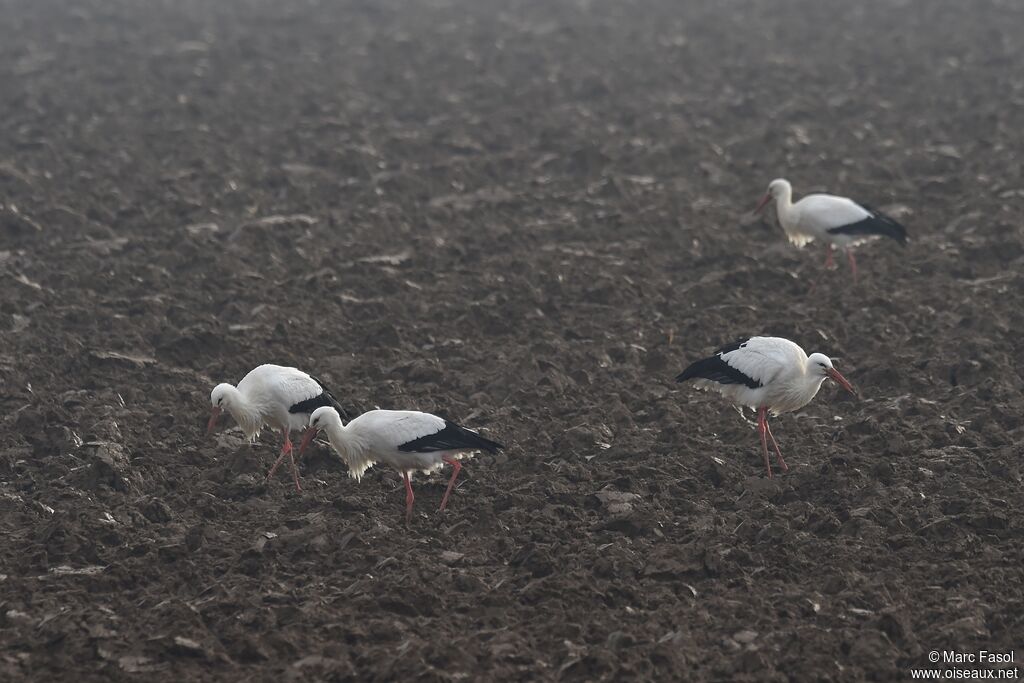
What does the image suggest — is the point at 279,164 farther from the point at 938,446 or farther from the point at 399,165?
the point at 938,446

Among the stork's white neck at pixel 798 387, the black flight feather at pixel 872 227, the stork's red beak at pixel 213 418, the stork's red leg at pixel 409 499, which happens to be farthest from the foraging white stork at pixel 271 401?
the black flight feather at pixel 872 227

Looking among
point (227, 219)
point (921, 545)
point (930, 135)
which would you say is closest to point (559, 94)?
point (930, 135)

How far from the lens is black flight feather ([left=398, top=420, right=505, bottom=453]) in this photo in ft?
30.1

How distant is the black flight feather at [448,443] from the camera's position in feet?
30.1

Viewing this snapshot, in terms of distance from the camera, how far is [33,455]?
986cm

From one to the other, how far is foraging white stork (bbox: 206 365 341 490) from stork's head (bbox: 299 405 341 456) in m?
0.41

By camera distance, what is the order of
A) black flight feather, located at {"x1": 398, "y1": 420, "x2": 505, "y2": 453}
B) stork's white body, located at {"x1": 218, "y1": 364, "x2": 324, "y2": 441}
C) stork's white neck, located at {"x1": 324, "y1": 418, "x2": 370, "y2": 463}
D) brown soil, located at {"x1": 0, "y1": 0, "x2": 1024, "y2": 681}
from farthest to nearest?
stork's white body, located at {"x1": 218, "y1": 364, "x2": 324, "y2": 441}
stork's white neck, located at {"x1": 324, "y1": 418, "x2": 370, "y2": 463}
black flight feather, located at {"x1": 398, "y1": 420, "x2": 505, "y2": 453}
brown soil, located at {"x1": 0, "y1": 0, "x2": 1024, "y2": 681}

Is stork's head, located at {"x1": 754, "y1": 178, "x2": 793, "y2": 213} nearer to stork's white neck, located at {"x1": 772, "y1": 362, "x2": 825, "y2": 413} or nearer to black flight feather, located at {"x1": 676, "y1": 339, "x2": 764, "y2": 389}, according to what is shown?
black flight feather, located at {"x1": 676, "y1": 339, "x2": 764, "y2": 389}

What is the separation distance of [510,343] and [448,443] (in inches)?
117

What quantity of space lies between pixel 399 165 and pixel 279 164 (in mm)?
1535

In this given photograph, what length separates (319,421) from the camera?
372 inches

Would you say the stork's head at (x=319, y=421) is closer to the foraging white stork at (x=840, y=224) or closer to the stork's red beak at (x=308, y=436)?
the stork's red beak at (x=308, y=436)

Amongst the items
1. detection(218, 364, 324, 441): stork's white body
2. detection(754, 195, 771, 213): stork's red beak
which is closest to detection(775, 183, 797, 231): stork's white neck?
detection(754, 195, 771, 213): stork's red beak

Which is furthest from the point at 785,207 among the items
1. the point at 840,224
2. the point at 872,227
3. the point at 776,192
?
the point at 872,227
